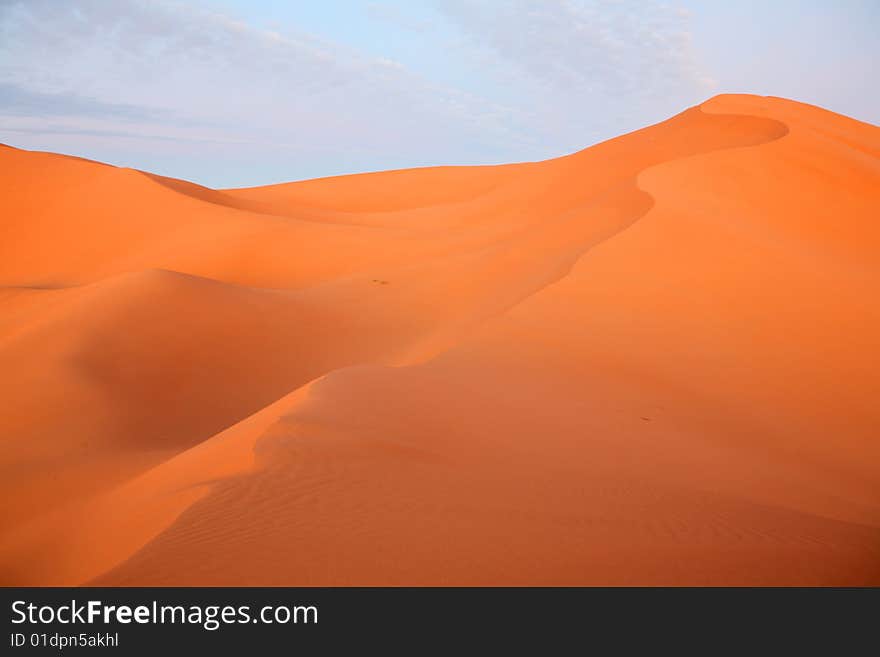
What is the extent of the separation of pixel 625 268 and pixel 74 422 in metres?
7.30

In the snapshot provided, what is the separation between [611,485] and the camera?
495 centimetres

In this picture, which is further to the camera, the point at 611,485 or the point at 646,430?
the point at 646,430

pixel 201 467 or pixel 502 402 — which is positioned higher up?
pixel 502 402

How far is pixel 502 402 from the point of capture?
6.57 meters

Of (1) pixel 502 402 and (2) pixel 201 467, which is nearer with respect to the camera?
(2) pixel 201 467

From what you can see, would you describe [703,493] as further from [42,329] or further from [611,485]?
[42,329]

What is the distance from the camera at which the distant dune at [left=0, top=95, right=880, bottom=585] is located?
396 centimetres

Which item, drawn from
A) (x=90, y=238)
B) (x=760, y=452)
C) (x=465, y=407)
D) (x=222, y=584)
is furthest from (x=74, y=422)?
(x=90, y=238)

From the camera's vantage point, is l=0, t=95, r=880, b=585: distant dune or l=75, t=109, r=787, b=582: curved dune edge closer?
l=0, t=95, r=880, b=585: distant dune

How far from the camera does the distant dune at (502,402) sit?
13.0ft

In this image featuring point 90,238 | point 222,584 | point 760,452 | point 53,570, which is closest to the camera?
point 222,584

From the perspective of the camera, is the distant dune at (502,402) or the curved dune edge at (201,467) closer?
the distant dune at (502,402)

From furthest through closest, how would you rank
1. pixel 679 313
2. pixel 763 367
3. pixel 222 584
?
1. pixel 679 313
2. pixel 763 367
3. pixel 222 584
